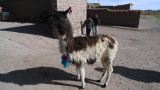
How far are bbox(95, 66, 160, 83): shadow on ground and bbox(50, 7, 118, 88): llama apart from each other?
129cm

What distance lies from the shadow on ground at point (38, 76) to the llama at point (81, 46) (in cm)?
73

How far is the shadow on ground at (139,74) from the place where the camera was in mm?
7586

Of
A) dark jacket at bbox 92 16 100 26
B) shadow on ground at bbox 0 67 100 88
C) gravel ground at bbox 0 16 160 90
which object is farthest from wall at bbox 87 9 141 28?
shadow on ground at bbox 0 67 100 88

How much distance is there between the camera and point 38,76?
7180mm

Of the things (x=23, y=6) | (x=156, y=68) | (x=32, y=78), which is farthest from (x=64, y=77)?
(x=23, y=6)

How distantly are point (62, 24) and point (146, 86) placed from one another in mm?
3243

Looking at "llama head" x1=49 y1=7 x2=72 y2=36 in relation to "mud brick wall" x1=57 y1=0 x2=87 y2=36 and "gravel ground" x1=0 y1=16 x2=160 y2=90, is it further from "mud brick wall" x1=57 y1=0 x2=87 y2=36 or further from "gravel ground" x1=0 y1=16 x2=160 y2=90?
"mud brick wall" x1=57 y1=0 x2=87 y2=36

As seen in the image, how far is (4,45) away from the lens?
408 inches

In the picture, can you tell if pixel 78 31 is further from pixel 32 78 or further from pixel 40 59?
pixel 32 78

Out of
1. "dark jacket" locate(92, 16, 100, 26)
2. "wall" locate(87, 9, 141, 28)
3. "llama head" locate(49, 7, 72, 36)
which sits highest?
"llama head" locate(49, 7, 72, 36)

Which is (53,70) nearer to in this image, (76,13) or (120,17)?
(76,13)

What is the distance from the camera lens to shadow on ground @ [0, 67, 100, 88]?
6770 millimetres

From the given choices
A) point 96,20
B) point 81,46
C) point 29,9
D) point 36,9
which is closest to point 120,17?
point 36,9

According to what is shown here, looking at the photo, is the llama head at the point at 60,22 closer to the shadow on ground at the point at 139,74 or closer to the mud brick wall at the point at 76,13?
the shadow on ground at the point at 139,74
